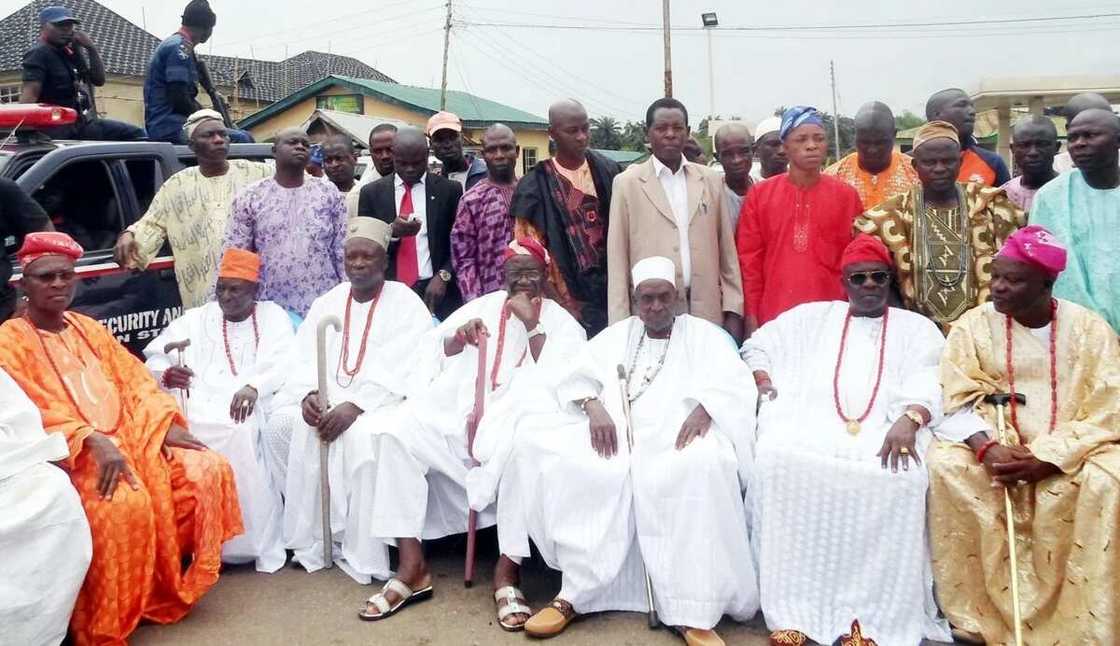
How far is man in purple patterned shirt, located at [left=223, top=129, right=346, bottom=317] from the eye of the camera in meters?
5.88

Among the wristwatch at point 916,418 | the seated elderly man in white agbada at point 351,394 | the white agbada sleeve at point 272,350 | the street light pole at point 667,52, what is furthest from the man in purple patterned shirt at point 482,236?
the street light pole at point 667,52

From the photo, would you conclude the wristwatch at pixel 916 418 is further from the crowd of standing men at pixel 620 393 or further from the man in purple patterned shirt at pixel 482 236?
the man in purple patterned shirt at pixel 482 236

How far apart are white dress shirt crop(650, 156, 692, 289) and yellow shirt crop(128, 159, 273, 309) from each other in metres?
2.64

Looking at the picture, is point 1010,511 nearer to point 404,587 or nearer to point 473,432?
point 473,432

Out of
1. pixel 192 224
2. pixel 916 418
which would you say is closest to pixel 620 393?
pixel 916 418

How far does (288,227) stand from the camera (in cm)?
591

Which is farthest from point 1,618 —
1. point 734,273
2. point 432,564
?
point 734,273

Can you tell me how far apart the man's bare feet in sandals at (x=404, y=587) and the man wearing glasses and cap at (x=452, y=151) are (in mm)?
2987

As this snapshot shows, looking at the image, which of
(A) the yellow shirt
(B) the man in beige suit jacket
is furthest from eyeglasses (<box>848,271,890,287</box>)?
(A) the yellow shirt

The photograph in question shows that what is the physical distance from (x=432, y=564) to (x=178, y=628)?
1293mm

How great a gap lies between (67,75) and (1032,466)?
7201mm

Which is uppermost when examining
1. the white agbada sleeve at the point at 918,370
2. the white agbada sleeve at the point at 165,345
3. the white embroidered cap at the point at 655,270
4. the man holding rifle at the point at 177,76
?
the man holding rifle at the point at 177,76

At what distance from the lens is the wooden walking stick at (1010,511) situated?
3.87m

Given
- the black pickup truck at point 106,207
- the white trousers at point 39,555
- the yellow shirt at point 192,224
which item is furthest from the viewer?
the yellow shirt at point 192,224
